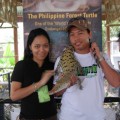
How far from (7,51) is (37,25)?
6.48 meters

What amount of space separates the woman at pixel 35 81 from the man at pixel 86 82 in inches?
4.5

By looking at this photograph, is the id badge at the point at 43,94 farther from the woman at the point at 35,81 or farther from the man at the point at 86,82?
the man at the point at 86,82

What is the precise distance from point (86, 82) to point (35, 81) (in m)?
0.31

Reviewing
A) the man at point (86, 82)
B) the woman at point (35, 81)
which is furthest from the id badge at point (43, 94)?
the man at point (86, 82)

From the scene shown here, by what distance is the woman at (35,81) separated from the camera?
1.73m

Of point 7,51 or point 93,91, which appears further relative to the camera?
point 7,51

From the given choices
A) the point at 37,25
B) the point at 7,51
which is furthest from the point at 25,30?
the point at 7,51

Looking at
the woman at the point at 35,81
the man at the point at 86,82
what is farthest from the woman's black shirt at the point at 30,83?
the man at the point at 86,82

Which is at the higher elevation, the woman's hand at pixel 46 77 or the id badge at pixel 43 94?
the woman's hand at pixel 46 77

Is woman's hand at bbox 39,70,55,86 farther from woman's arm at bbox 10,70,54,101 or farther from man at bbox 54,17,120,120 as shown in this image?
man at bbox 54,17,120,120

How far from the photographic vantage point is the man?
1705mm

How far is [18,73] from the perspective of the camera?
1.75m

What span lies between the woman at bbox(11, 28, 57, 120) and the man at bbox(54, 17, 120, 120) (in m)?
0.11

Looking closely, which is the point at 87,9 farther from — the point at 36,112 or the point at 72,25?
the point at 36,112
